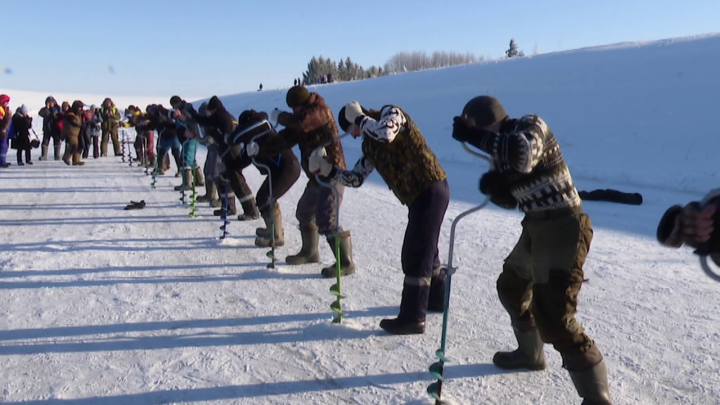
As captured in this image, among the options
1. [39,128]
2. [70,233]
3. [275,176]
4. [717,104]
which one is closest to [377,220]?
[275,176]

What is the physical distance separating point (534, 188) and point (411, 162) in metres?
1.27

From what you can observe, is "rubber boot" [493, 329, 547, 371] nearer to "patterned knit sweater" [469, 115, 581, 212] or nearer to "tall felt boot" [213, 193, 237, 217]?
"patterned knit sweater" [469, 115, 581, 212]

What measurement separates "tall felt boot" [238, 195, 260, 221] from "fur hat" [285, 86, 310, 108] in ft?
9.65

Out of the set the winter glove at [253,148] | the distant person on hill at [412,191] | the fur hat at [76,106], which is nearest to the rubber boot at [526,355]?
the distant person on hill at [412,191]

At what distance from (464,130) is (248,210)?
5.75 meters

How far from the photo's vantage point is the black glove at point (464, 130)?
10.1ft

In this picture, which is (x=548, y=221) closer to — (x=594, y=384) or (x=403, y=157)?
(x=594, y=384)

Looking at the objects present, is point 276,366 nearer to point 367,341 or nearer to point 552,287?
point 367,341

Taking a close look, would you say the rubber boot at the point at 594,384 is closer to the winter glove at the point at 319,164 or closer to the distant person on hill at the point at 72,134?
the winter glove at the point at 319,164

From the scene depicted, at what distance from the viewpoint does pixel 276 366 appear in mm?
3963

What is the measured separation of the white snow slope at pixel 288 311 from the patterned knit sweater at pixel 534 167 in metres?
1.24

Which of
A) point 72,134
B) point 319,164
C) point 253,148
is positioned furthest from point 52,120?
point 319,164

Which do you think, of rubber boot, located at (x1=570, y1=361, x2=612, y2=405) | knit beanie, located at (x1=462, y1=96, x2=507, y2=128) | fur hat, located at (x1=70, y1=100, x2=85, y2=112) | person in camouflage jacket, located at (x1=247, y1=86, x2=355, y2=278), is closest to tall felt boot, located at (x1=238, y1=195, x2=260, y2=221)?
person in camouflage jacket, located at (x1=247, y1=86, x2=355, y2=278)

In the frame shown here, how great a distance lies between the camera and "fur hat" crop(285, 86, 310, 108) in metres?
5.46
